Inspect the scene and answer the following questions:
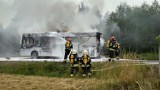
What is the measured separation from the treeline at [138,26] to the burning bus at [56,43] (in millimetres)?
7882

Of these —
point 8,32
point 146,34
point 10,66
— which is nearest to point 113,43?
point 10,66

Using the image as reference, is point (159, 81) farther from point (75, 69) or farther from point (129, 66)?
point (75, 69)

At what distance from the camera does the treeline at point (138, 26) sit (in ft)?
123

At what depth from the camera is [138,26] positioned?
1572 inches

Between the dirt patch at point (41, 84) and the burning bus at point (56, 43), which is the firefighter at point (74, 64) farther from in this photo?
the burning bus at point (56, 43)

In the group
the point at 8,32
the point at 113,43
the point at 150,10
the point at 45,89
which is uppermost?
the point at 150,10

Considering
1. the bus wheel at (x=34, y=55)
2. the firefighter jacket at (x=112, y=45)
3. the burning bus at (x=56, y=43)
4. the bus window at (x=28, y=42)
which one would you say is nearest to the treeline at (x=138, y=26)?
the burning bus at (x=56, y=43)

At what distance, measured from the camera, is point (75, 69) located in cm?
1908

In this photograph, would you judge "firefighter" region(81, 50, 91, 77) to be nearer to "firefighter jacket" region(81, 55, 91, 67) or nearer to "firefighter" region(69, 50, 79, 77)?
"firefighter jacket" region(81, 55, 91, 67)

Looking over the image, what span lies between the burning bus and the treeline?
7.88 m

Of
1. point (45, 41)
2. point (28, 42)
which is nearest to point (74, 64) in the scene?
point (45, 41)

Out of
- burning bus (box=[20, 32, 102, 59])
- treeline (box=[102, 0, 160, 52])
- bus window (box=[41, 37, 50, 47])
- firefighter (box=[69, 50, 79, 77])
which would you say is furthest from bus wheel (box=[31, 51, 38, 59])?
firefighter (box=[69, 50, 79, 77])

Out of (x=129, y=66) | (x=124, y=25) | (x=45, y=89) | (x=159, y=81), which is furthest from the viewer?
(x=124, y=25)

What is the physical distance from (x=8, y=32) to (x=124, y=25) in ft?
42.4
